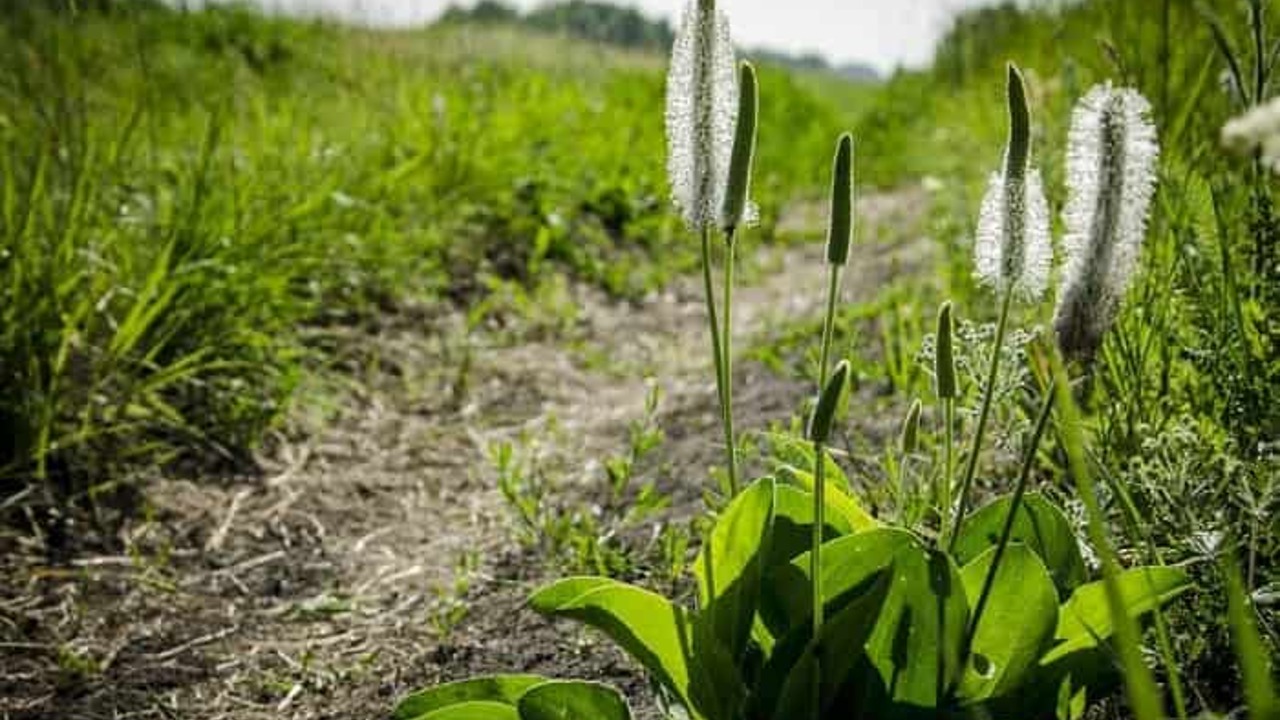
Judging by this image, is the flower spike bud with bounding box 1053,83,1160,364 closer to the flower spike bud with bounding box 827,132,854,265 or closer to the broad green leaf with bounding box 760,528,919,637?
the flower spike bud with bounding box 827,132,854,265

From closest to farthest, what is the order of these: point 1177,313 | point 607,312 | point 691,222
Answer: point 691,222, point 1177,313, point 607,312

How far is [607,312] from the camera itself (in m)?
4.85

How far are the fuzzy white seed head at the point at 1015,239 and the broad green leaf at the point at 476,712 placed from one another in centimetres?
63

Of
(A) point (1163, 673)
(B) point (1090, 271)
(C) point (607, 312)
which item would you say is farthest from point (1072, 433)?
(C) point (607, 312)

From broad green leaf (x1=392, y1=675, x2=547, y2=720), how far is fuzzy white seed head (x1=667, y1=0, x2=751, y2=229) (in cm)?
51

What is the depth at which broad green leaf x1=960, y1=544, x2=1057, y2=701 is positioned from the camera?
1214 millimetres

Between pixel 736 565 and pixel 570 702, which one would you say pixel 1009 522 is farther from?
pixel 570 702

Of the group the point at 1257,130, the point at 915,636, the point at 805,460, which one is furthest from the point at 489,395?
the point at 1257,130

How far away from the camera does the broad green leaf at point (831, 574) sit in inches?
48.9

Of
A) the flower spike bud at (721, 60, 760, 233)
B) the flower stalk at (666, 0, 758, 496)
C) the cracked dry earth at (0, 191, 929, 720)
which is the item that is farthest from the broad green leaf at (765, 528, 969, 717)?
the cracked dry earth at (0, 191, 929, 720)

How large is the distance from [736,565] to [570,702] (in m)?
0.22

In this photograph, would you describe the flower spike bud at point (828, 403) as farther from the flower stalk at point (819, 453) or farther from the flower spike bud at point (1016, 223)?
the flower spike bud at point (1016, 223)

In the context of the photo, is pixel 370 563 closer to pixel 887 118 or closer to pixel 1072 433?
pixel 1072 433

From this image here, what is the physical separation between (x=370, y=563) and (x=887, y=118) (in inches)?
313
